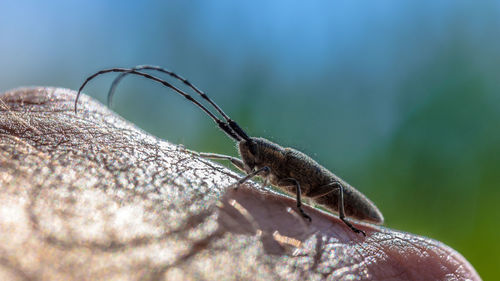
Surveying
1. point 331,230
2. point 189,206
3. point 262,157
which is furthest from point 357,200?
point 189,206

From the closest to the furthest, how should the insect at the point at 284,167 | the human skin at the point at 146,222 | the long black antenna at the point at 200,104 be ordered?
the human skin at the point at 146,222, the long black antenna at the point at 200,104, the insect at the point at 284,167

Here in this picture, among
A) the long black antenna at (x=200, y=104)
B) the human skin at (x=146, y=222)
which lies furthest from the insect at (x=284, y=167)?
the human skin at (x=146, y=222)

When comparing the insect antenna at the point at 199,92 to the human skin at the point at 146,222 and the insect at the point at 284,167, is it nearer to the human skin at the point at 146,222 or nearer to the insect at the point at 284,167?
the insect at the point at 284,167

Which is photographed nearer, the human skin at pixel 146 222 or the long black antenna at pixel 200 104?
the human skin at pixel 146 222

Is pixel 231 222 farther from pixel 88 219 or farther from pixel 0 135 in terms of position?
pixel 0 135

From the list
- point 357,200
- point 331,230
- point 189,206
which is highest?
point 189,206

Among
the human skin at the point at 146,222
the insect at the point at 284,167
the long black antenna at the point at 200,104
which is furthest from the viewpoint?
the insect at the point at 284,167

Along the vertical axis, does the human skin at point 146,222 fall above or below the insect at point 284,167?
above

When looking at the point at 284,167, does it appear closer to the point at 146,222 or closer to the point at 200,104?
the point at 200,104
